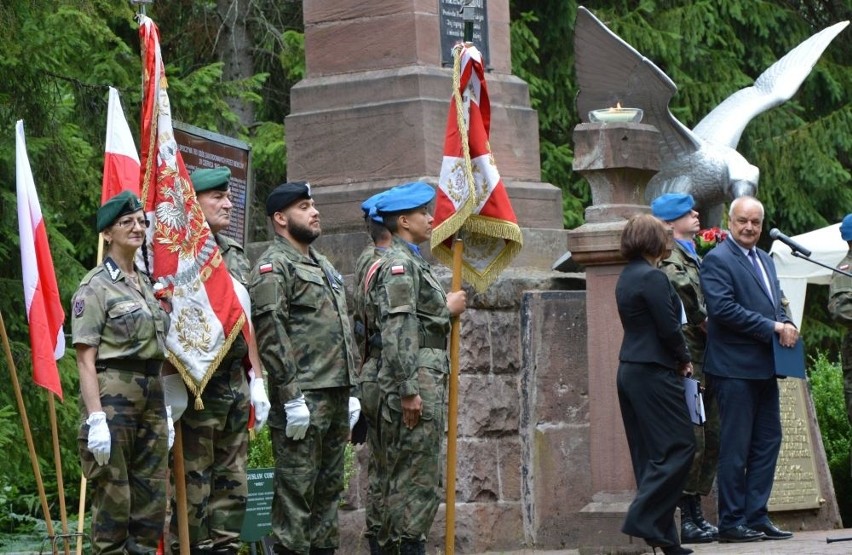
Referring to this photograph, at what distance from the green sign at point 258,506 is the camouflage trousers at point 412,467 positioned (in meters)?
0.82

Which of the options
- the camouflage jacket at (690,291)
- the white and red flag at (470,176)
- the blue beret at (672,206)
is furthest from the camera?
the blue beret at (672,206)

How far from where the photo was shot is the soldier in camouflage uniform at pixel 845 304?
34.5 ft

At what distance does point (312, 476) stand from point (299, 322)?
0.72m

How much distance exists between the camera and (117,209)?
7859mm

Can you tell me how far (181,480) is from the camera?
7949 mm

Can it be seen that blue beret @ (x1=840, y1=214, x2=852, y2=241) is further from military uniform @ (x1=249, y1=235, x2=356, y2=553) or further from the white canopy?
the white canopy

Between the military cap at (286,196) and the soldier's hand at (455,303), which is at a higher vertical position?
the military cap at (286,196)

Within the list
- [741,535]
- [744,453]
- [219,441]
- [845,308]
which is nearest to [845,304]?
[845,308]

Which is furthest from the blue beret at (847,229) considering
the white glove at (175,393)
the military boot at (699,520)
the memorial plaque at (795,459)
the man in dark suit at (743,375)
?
the white glove at (175,393)

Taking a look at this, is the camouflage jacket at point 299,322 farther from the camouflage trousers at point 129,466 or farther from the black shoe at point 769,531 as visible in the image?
the black shoe at point 769,531

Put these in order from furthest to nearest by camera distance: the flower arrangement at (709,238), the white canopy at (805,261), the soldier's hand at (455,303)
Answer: the white canopy at (805,261)
the flower arrangement at (709,238)
the soldier's hand at (455,303)

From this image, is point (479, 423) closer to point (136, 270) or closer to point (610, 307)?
point (610, 307)

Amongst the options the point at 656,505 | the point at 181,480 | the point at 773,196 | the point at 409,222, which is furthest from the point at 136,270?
the point at 773,196

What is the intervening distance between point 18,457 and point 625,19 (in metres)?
9.40
